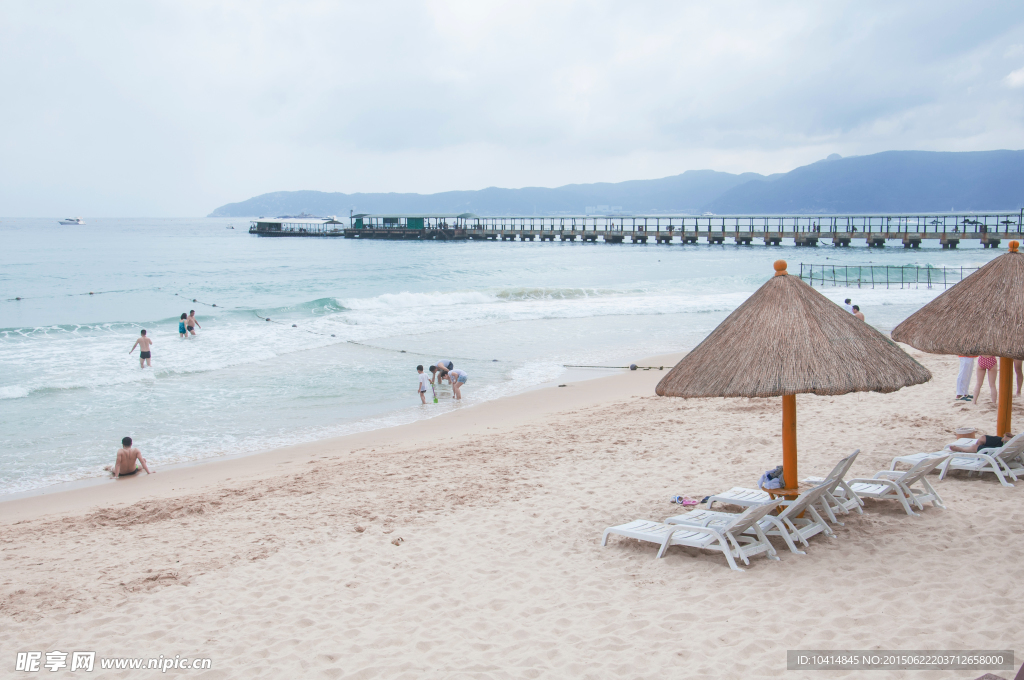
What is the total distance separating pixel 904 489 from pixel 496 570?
3.42m

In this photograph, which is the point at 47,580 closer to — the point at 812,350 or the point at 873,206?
the point at 812,350

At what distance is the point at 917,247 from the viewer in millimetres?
58938

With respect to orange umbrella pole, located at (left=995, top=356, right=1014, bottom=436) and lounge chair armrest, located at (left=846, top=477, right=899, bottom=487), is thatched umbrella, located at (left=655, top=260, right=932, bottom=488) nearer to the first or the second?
lounge chair armrest, located at (left=846, top=477, right=899, bottom=487)

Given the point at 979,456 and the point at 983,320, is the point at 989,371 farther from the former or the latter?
the point at 983,320

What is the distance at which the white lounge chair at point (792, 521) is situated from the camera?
16.0ft

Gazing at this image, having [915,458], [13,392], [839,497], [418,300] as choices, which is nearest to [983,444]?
[915,458]

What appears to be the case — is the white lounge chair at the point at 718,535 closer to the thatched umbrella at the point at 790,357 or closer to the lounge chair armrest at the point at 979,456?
the thatched umbrella at the point at 790,357

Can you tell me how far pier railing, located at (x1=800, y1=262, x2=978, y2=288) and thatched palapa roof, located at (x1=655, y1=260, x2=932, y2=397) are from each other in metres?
26.0

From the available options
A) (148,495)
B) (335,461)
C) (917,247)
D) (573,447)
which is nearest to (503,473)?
(573,447)

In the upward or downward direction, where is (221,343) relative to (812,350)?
downward

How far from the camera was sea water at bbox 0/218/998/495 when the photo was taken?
35.7ft

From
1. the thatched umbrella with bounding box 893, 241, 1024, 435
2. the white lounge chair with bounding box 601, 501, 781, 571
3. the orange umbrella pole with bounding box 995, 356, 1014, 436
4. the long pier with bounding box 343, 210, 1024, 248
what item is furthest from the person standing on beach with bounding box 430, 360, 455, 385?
the long pier with bounding box 343, 210, 1024, 248

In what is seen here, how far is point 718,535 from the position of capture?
4.69 meters

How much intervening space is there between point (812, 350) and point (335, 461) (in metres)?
5.88
